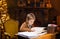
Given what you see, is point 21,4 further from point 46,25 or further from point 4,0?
point 46,25

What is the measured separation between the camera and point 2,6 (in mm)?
2283

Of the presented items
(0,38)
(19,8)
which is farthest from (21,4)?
(0,38)

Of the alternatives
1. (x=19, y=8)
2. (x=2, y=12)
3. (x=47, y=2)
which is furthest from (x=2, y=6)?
(x=47, y=2)

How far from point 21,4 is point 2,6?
0.85 feet

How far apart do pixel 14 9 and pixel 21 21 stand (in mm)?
188

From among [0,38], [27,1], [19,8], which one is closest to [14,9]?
[19,8]

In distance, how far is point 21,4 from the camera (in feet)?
7.54

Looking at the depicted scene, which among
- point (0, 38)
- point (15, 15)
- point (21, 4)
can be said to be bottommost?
point (0, 38)

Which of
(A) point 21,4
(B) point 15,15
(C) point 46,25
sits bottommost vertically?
(C) point 46,25

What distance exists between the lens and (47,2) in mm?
2346

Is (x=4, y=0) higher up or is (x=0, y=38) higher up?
(x=4, y=0)

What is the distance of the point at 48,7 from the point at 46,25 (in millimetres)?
253

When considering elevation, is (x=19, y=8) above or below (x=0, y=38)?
above

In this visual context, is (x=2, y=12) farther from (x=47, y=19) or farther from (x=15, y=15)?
(x=47, y=19)
